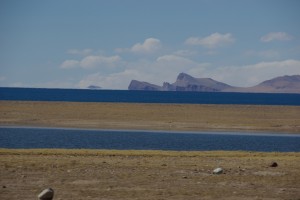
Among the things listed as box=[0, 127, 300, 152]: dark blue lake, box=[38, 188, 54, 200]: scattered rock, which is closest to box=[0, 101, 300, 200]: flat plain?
box=[38, 188, 54, 200]: scattered rock

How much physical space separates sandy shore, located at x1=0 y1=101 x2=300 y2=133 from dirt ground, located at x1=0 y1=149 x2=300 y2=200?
4501 centimetres

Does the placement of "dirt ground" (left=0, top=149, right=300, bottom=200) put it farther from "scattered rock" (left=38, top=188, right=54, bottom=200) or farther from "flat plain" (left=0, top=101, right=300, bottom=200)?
"scattered rock" (left=38, top=188, right=54, bottom=200)

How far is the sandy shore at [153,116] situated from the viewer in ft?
231

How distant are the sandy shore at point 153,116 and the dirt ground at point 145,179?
4501 cm

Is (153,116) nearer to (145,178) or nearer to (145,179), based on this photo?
(145,178)

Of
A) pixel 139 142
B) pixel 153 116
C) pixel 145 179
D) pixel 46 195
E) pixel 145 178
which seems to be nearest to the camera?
pixel 46 195

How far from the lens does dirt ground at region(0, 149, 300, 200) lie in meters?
15.4

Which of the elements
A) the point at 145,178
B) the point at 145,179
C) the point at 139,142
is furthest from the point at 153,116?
the point at 145,179

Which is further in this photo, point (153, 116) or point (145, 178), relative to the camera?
point (153, 116)

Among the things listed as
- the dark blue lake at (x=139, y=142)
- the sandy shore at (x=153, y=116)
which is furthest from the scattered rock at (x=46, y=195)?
the sandy shore at (x=153, y=116)

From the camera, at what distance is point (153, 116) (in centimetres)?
8206

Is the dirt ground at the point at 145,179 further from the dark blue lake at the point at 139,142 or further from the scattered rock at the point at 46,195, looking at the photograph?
the dark blue lake at the point at 139,142

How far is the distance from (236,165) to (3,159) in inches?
346

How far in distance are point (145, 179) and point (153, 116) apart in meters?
64.3
